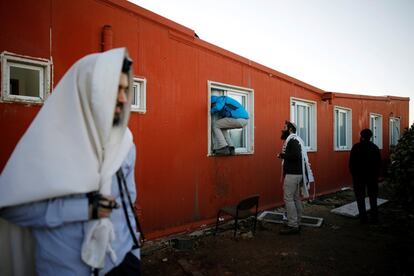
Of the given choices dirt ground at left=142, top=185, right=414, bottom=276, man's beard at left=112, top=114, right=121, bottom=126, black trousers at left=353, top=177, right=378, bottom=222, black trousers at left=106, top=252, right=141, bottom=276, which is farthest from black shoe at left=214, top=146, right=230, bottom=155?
man's beard at left=112, top=114, right=121, bottom=126

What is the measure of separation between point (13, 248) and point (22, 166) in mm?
547

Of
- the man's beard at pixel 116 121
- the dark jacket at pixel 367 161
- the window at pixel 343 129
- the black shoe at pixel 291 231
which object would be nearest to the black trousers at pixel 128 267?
the man's beard at pixel 116 121

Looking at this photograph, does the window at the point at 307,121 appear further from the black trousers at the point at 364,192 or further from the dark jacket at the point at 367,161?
the black trousers at the point at 364,192

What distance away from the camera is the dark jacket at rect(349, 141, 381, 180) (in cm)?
586

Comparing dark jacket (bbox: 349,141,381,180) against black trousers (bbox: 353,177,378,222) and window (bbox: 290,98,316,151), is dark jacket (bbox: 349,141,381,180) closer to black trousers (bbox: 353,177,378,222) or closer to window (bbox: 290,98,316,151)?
black trousers (bbox: 353,177,378,222)

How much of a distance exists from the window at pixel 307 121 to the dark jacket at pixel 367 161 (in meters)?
3.11

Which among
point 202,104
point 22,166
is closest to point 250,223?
point 202,104

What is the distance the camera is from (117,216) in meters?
1.51

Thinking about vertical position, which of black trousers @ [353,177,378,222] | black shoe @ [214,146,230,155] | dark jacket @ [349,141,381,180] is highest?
black shoe @ [214,146,230,155]

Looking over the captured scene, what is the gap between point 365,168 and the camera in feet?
19.3

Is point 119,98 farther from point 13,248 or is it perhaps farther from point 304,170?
point 304,170

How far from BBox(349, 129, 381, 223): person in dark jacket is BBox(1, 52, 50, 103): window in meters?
6.10

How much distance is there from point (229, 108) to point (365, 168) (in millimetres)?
3329

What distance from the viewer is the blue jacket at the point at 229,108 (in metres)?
5.40
